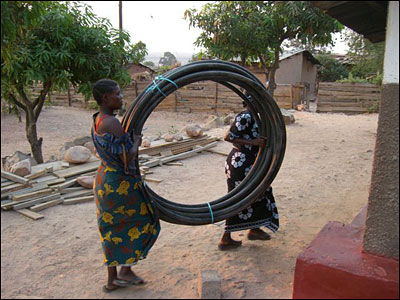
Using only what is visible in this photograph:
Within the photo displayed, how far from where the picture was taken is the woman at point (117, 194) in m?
2.62

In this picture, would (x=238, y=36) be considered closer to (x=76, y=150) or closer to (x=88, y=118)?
(x=76, y=150)

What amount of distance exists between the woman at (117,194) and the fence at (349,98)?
14.5 metres

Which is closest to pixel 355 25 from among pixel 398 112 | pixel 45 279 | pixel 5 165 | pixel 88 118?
pixel 398 112

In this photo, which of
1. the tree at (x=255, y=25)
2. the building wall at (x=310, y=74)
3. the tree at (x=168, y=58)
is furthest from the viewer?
the tree at (x=168, y=58)

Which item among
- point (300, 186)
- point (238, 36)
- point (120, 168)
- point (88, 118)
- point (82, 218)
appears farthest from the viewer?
point (88, 118)

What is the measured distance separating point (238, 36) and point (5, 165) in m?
5.84

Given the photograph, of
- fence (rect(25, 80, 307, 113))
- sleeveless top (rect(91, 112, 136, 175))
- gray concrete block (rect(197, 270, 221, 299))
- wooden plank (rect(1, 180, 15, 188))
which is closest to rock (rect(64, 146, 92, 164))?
wooden plank (rect(1, 180, 15, 188))

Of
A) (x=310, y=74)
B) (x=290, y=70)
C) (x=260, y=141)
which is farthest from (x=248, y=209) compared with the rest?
(x=310, y=74)

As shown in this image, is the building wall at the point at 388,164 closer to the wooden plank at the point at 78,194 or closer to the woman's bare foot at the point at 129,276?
the woman's bare foot at the point at 129,276

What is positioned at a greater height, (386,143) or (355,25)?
(355,25)

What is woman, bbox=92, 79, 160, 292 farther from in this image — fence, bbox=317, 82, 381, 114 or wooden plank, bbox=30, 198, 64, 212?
fence, bbox=317, 82, 381, 114

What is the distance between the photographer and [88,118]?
14.7 metres

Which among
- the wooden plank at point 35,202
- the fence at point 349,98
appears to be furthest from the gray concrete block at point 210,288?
the fence at point 349,98

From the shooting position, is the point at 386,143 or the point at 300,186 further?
the point at 300,186
